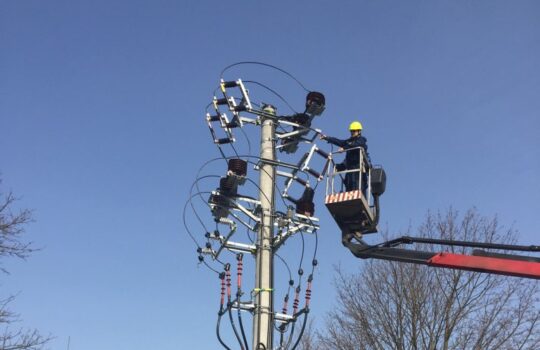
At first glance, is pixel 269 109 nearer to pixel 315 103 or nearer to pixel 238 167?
pixel 315 103

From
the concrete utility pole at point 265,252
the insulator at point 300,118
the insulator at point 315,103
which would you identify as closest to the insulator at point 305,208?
the concrete utility pole at point 265,252

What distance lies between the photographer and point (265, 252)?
9.67 m

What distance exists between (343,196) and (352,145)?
123cm

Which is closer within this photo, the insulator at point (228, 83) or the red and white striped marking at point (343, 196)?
the red and white striped marking at point (343, 196)

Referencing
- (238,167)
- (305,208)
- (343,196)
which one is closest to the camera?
(343,196)

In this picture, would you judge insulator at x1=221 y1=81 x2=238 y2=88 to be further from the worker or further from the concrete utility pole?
the worker

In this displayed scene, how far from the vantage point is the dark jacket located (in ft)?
33.8

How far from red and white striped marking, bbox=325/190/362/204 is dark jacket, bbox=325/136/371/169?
0.74 metres

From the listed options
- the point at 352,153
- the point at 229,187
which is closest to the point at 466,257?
the point at 352,153

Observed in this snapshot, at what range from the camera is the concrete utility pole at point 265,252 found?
30.0ft

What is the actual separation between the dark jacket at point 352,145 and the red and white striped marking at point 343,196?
74 cm

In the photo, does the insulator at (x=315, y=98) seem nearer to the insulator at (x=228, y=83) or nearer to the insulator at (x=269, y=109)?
Answer: the insulator at (x=269, y=109)

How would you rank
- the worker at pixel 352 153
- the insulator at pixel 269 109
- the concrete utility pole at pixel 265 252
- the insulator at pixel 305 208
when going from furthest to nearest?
the insulator at pixel 269 109 < the insulator at pixel 305 208 < the worker at pixel 352 153 < the concrete utility pole at pixel 265 252

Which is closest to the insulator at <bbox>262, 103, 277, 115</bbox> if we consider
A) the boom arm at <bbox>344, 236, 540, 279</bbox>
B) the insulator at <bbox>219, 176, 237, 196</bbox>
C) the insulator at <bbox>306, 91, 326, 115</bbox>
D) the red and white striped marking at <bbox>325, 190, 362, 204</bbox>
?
the insulator at <bbox>306, 91, 326, 115</bbox>
